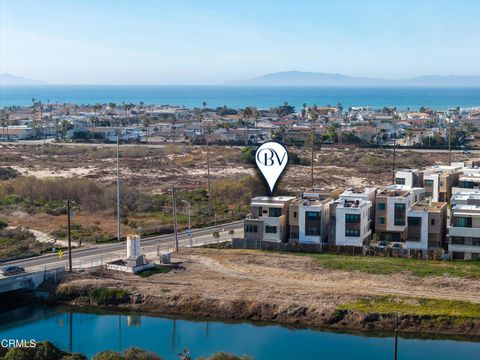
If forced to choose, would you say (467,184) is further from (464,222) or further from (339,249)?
(339,249)

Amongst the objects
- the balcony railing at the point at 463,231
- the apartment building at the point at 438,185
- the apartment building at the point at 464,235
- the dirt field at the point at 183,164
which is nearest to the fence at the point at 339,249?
the apartment building at the point at 464,235

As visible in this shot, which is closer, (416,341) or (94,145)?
(416,341)

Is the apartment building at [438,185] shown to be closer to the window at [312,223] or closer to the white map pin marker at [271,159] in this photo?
the window at [312,223]

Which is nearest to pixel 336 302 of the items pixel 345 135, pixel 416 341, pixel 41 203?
pixel 416 341

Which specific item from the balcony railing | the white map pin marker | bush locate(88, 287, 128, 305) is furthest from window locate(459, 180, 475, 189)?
bush locate(88, 287, 128, 305)

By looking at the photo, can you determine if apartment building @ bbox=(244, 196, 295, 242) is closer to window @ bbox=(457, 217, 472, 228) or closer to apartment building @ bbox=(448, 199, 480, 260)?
apartment building @ bbox=(448, 199, 480, 260)

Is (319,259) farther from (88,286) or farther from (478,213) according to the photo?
(88,286)

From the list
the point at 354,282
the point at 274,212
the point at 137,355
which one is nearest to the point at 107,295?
the point at 137,355
